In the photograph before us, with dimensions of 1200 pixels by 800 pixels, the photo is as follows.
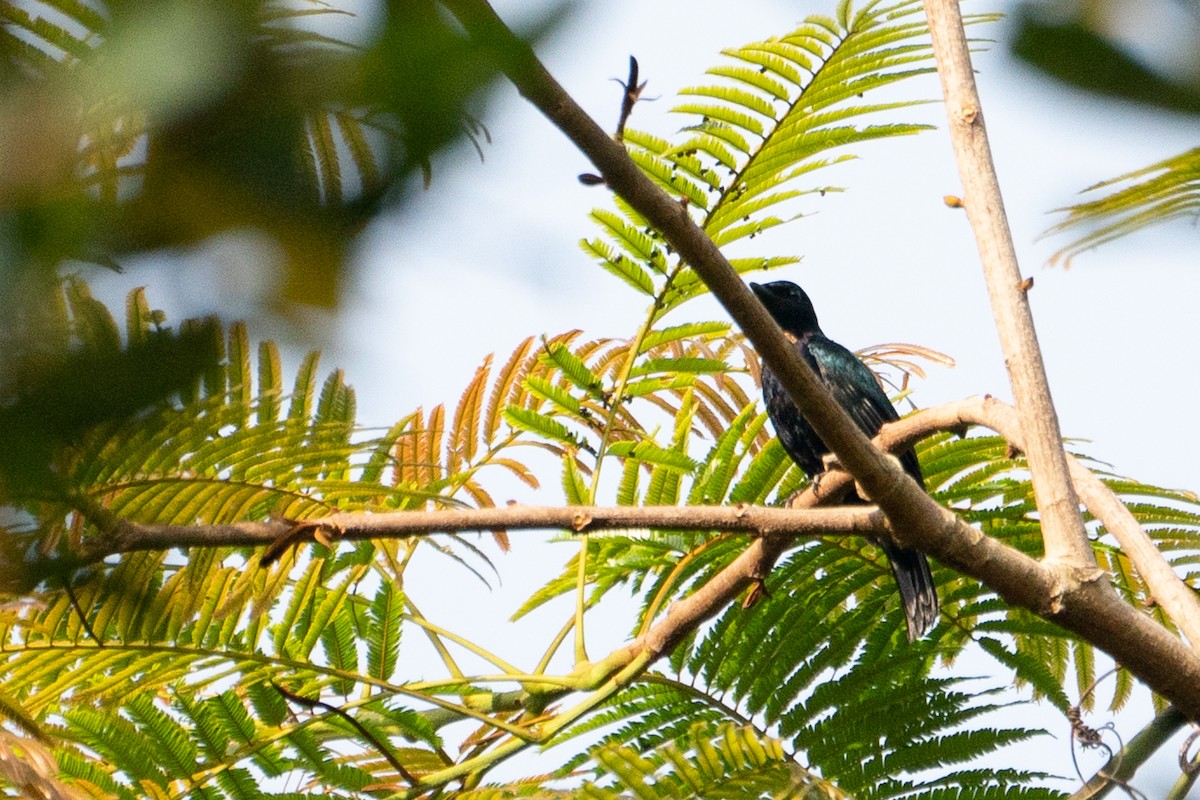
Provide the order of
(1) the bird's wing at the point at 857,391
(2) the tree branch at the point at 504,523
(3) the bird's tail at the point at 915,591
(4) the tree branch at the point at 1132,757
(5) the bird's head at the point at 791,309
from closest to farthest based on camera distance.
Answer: (2) the tree branch at the point at 504,523
(4) the tree branch at the point at 1132,757
(3) the bird's tail at the point at 915,591
(1) the bird's wing at the point at 857,391
(5) the bird's head at the point at 791,309

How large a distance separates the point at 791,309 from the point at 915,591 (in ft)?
12.1

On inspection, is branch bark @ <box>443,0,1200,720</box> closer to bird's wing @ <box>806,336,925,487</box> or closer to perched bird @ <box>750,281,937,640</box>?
perched bird @ <box>750,281,937,640</box>

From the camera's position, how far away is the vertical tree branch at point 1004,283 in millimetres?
2543

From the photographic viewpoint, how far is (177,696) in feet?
9.22

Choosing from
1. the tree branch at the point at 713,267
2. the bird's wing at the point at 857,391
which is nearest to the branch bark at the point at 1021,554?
the tree branch at the point at 713,267

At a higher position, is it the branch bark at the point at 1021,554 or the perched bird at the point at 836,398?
the perched bird at the point at 836,398

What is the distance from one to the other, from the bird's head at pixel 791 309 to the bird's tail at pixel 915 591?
3.48m

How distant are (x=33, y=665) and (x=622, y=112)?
211 centimetres

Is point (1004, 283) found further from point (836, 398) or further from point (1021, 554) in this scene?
point (836, 398)

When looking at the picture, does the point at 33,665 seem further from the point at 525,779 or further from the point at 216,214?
the point at 216,214

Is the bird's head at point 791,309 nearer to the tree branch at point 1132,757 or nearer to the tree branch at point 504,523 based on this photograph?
the tree branch at point 1132,757

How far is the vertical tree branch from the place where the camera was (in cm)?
254

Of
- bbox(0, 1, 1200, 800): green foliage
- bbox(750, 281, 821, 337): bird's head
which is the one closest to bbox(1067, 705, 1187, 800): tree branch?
bbox(0, 1, 1200, 800): green foliage

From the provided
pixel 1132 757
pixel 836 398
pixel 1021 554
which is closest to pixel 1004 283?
pixel 1021 554
